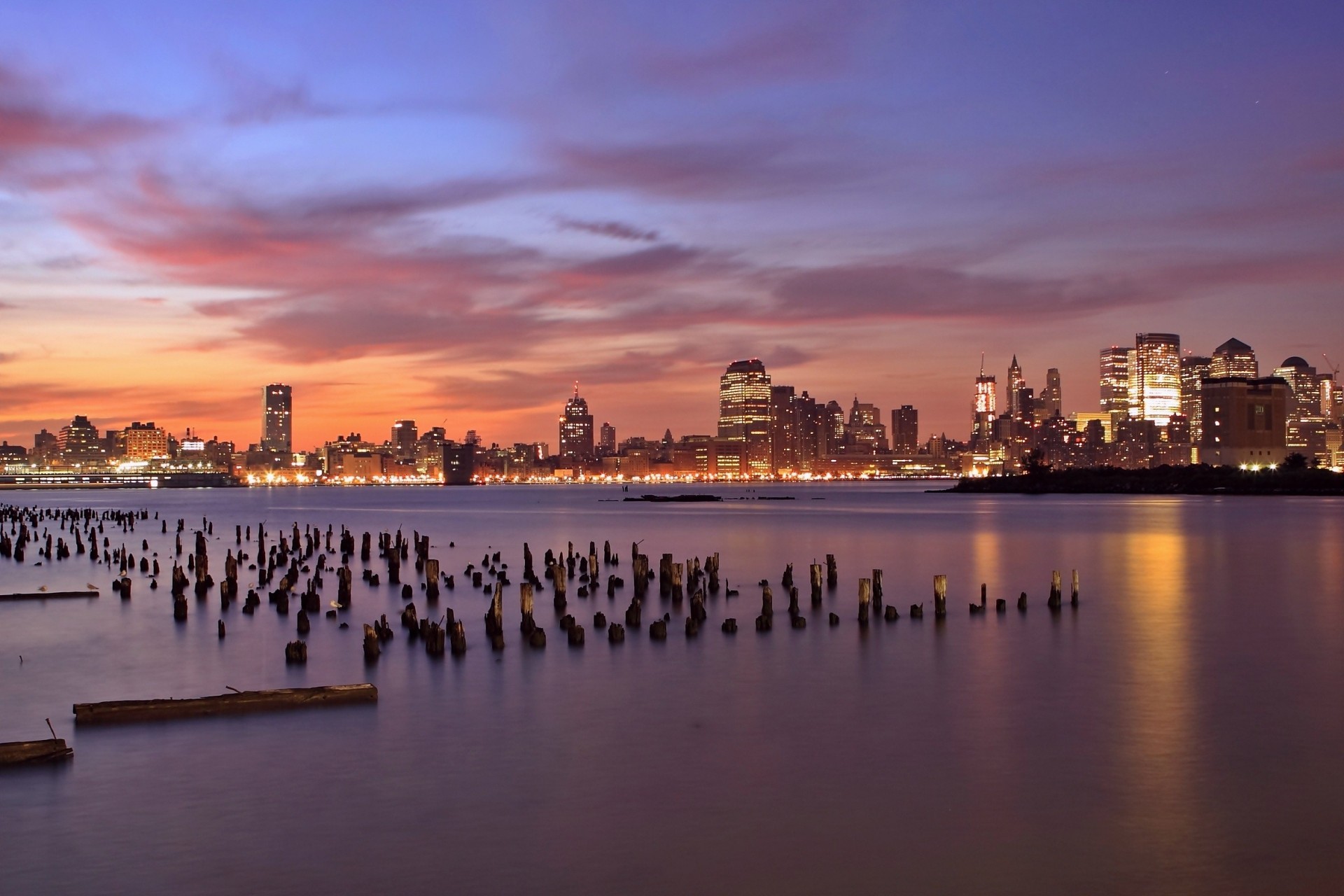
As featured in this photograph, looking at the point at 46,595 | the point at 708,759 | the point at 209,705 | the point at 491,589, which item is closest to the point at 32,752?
the point at 209,705

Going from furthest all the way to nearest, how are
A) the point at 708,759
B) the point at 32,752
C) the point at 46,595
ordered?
the point at 46,595 → the point at 708,759 → the point at 32,752

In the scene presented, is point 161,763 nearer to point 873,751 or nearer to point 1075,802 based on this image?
point 873,751

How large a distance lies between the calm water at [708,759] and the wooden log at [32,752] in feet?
1.53

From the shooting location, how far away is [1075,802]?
1527 centimetres

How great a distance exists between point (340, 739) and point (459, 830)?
193 inches

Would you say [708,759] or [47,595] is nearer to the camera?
[708,759]

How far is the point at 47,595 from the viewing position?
38.5 metres

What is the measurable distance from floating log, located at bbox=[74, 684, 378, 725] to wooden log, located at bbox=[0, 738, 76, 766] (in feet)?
7.47

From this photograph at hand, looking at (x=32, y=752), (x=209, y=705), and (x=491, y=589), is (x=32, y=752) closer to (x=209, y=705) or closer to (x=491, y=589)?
(x=209, y=705)

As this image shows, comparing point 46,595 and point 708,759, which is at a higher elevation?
point 46,595

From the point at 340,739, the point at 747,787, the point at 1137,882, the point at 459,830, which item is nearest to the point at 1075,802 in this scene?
the point at 1137,882

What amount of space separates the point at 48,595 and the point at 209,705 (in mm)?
22260

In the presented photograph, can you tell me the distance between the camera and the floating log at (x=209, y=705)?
1931cm

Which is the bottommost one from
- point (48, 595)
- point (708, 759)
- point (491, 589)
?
point (708, 759)
